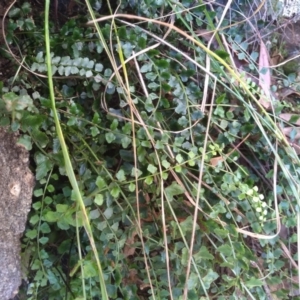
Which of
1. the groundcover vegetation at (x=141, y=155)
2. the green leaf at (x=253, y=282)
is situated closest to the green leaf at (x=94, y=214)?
the groundcover vegetation at (x=141, y=155)

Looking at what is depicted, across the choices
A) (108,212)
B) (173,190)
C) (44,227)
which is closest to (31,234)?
(44,227)

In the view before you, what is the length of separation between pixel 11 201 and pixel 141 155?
0.24 metres

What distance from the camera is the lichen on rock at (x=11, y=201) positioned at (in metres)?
0.78

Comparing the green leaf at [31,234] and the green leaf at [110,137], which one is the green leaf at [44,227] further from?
the green leaf at [110,137]

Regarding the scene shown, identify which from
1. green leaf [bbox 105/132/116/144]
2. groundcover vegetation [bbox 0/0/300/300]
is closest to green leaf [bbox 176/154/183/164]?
groundcover vegetation [bbox 0/0/300/300]

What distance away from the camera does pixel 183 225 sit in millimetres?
821

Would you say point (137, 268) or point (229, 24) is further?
point (229, 24)

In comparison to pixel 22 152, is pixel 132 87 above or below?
above

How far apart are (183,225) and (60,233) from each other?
241mm

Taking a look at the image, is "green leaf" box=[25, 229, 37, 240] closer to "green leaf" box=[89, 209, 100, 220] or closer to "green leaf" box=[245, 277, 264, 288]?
"green leaf" box=[89, 209, 100, 220]

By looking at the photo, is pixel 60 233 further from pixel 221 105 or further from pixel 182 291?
pixel 221 105

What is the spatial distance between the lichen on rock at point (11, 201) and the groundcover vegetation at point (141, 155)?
3 cm

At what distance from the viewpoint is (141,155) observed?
2.65 feet

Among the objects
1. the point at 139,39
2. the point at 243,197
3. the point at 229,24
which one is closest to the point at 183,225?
the point at 243,197
